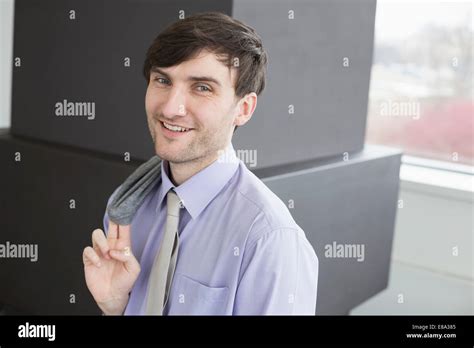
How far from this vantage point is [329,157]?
163 centimetres

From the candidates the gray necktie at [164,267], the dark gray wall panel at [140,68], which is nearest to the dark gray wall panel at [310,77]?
the dark gray wall panel at [140,68]

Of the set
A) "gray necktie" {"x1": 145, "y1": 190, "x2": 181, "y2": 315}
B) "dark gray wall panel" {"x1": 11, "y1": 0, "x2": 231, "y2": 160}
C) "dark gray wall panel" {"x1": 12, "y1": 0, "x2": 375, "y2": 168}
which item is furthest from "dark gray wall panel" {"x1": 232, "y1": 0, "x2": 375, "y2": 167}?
"gray necktie" {"x1": 145, "y1": 190, "x2": 181, "y2": 315}

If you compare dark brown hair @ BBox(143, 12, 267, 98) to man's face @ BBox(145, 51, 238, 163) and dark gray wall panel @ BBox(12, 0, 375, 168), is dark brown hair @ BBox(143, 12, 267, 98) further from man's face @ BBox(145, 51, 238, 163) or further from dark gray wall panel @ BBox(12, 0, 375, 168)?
dark gray wall panel @ BBox(12, 0, 375, 168)

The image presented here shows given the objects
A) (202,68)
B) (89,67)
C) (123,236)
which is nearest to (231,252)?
(123,236)

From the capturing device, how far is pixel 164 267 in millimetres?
997

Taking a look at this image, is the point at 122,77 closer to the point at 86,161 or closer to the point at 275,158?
the point at 86,161

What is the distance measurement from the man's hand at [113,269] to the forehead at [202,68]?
0.88 feet

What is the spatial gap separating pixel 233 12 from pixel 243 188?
436 mm

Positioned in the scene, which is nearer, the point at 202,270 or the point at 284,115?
the point at 202,270

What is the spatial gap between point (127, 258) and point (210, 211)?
15cm

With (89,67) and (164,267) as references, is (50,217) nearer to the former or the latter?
(89,67)

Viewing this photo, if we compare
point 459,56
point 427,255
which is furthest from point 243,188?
point 459,56

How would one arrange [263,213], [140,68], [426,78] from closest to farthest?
[263,213]
[140,68]
[426,78]

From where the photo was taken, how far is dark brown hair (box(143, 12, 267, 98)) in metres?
0.97
